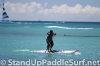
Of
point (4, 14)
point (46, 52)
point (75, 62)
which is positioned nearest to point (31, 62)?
point (75, 62)

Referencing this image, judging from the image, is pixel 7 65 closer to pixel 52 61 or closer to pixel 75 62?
pixel 52 61

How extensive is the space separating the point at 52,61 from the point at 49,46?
3.24 m

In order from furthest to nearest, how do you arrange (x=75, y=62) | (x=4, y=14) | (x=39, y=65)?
(x=4, y=14) < (x=75, y=62) < (x=39, y=65)

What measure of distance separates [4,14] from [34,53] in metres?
81.8

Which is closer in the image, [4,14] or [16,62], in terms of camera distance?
[16,62]

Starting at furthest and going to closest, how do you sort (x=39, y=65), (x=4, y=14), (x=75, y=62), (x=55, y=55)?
(x=4, y=14)
(x=55, y=55)
(x=75, y=62)
(x=39, y=65)

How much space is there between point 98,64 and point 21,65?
425 centimetres

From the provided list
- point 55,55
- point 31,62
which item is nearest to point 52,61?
point 31,62

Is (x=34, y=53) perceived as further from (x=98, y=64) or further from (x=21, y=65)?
(x=98, y=64)

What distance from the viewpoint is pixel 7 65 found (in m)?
12.8

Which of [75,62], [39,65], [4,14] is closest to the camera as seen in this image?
[39,65]

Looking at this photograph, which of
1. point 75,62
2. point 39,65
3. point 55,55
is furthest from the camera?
point 55,55

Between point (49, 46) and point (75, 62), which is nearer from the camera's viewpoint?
point (75, 62)

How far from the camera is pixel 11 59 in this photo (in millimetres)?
14289
